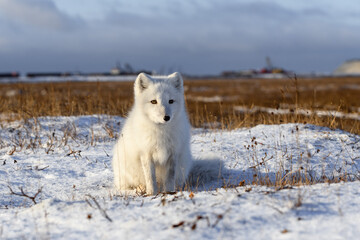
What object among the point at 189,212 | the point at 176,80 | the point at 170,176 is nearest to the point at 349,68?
the point at 176,80

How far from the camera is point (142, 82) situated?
4309 mm

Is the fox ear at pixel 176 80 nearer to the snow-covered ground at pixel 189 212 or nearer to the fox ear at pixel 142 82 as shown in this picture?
the fox ear at pixel 142 82

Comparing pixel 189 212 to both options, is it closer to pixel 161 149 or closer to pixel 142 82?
pixel 161 149

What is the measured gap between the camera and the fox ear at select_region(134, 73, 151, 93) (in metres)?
4.24

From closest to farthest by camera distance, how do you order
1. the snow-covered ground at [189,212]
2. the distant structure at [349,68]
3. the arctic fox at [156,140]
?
the snow-covered ground at [189,212], the arctic fox at [156,140], the distant structure at [349,68]

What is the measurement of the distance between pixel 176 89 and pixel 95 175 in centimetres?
191

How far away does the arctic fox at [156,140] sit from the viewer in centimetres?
416

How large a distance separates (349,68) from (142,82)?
12929cm

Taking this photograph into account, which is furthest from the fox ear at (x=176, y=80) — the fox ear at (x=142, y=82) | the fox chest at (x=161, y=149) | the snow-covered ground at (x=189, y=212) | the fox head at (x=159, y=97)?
the snow-covered ground at (x=189, y=212)

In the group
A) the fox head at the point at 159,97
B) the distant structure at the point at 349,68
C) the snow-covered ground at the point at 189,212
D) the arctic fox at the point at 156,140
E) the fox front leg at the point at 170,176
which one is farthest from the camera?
the distant structure at the point at 349,68

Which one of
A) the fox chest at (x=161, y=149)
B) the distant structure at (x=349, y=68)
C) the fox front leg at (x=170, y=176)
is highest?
the distant structure at (x=349, y=68)

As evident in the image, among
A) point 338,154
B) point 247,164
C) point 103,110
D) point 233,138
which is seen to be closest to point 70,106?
point 103,110

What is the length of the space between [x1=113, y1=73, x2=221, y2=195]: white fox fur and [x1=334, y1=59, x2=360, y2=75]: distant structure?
12404 centimetres

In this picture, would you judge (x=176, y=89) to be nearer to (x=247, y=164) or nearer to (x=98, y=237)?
(x=247, y=164)
